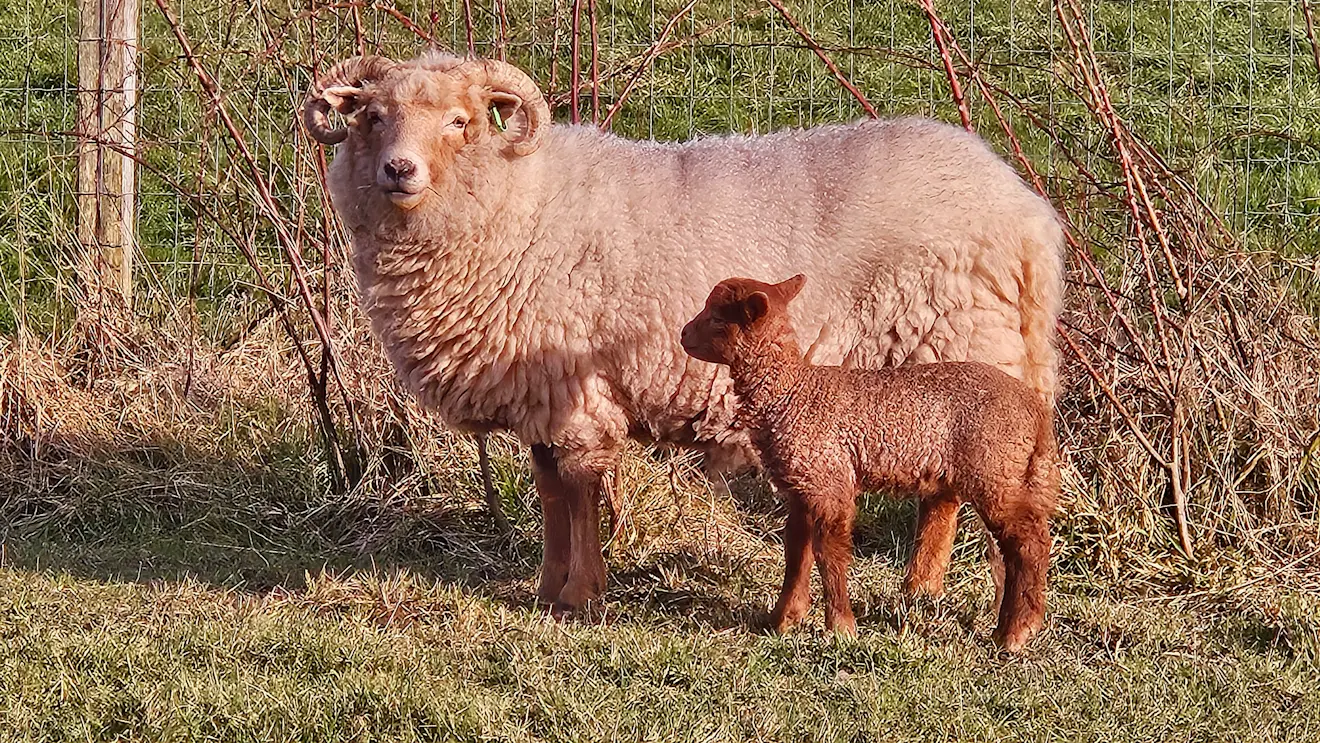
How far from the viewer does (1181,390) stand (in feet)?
17.6

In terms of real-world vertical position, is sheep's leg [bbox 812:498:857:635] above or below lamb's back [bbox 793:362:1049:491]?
below

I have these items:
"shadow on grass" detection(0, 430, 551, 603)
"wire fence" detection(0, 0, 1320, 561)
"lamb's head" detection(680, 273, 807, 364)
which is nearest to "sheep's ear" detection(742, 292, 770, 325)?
"lamb's head" detection(680, 273, 807, 364)

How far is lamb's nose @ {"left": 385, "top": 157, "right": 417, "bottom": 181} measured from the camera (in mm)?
4441

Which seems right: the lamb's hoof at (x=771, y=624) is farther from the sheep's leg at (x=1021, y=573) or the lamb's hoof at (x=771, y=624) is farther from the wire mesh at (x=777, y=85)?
the wire mesh at (x=777, y=85)

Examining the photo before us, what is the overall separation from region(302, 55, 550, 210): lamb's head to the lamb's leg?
899mm

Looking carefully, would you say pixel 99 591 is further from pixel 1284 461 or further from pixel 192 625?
pixel 1284 461

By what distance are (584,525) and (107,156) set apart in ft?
12.0

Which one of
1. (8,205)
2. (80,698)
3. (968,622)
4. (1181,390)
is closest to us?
(80,698)

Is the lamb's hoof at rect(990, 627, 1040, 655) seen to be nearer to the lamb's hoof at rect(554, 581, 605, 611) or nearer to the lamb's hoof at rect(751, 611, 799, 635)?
the lamb's hoof at rect(751, 611, 799, 635)

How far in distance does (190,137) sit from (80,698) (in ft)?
17.7

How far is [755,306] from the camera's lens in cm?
418

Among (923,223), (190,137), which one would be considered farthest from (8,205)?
(923,223)

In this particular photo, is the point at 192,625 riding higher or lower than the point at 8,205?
lower

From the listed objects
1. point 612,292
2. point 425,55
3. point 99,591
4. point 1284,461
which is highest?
point 425,55
